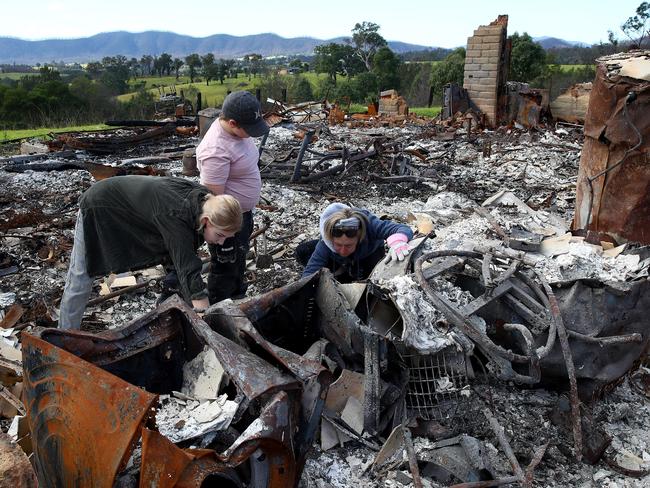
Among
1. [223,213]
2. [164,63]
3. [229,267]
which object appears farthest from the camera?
[164,63]

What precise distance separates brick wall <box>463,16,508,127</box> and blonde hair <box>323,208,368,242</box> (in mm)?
12039

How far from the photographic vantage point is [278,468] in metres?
2.01

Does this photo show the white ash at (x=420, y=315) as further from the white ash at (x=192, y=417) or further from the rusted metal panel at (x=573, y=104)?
the rusted metal panel at (x=573, y=104)

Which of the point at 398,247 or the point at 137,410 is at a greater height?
the point at 398,247

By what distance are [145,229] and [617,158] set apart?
3.66 meters

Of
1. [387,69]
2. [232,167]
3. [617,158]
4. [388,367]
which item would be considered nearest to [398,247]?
[388,367]

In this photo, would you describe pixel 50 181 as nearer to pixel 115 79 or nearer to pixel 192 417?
pixel 192 417

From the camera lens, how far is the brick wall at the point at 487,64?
561 inches

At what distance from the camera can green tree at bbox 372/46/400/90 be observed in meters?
39.9

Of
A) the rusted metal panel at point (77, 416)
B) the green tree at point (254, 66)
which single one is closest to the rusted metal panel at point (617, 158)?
the rusted metal panel at point (77, 416)

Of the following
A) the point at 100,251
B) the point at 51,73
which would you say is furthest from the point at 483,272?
the point at 51,73

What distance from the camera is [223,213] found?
8.95 feet

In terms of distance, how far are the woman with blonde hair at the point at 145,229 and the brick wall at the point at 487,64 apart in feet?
42.5

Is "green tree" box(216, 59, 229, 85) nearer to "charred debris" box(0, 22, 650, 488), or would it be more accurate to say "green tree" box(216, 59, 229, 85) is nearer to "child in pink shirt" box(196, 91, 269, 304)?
"charred debris" box(0, 22, 650, 488)
